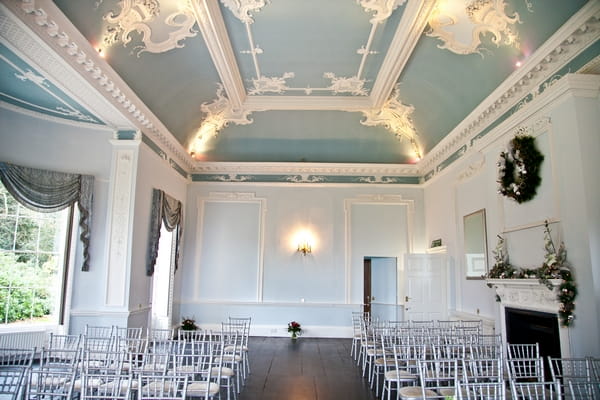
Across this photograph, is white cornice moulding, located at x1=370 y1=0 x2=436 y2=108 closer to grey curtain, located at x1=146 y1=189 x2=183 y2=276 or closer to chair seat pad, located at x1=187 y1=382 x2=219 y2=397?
grey curtain, located at x1=146 y1=189 x2=183 y2=276

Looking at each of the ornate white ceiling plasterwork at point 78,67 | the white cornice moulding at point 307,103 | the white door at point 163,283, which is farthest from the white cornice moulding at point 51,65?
the white door at point 163,283

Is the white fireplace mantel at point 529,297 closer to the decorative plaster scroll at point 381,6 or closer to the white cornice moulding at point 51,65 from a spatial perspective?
the decorative plaster scroll at point 381,6

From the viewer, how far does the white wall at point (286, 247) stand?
1059 cm

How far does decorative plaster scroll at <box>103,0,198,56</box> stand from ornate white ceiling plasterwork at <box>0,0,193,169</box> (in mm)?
424

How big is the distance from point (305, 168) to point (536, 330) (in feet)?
21.9

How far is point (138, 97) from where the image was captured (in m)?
7.16

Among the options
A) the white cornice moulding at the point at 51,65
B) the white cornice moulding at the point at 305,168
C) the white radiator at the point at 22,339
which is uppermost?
the white cornice moulding at the point at 305,168

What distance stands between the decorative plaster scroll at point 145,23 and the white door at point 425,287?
6.47 meters

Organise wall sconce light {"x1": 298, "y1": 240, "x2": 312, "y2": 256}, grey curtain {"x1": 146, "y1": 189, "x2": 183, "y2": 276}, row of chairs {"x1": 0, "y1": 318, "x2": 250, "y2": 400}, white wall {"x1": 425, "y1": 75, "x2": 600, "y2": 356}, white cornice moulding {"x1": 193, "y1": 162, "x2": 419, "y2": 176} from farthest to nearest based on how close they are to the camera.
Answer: white cornice moulding {"x1": 193, "y1": 162, "x2": 419, "y2": 176} → wall sconce light {"x1": 298, "y1": 240, "x2": 312, "y2": 256} → grey curtain {"x1": 146, "y1": 189, "x2": 183, "y2": 276} → white wall {"x1": 425, "y1": 75, "x2": 600, "y2": 356} → row of chairs {"x1": 0, "y1": 318, "x2": 250, "y2": 400}

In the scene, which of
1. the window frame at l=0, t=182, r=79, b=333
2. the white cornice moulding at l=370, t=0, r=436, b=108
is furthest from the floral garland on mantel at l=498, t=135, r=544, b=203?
the window frame at l=0, t=182, r=79, b=333

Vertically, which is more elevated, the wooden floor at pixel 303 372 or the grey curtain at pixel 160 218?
the grey curtain at pixel 160 218

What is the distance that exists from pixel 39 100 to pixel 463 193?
752 centimetres

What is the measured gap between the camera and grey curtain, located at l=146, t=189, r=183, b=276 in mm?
8250

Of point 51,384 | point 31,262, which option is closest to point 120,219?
point 31,262
